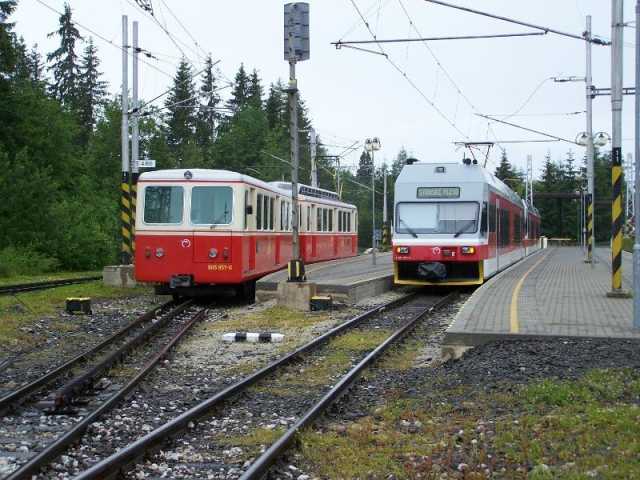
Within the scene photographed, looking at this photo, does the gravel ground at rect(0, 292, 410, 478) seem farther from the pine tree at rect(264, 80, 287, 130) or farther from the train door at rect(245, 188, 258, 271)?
the pine tree at rect(264, 80, 287, 130)

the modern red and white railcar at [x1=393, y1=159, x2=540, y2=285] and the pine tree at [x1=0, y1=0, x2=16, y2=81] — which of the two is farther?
the pine tree at [x1=0, y1=0, x2=16, y2=81]

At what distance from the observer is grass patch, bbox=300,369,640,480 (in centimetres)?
583

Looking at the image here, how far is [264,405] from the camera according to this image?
8344mm

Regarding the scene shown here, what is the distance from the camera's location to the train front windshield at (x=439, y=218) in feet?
68.8

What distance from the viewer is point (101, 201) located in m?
39.2

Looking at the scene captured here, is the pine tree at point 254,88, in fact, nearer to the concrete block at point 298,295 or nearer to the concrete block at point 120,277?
the concrete block at point 120,277

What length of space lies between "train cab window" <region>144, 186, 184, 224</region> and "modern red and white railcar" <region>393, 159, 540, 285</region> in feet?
18.5

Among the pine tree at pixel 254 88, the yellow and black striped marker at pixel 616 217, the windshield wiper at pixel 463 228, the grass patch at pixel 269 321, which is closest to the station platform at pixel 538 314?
the yellow and black striped marker at pixel 616 217

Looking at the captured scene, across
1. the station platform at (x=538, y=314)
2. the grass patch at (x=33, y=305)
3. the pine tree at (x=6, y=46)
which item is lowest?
the grass patch at (x=33, y=305)

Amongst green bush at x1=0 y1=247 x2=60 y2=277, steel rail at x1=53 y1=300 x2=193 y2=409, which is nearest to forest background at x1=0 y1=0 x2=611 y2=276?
green bush at x1=0 y1=247 x2=60 y2=277

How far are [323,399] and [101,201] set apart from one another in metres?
32.9

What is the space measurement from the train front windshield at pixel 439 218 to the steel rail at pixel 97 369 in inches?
312

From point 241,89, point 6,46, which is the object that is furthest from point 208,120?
point 6,46

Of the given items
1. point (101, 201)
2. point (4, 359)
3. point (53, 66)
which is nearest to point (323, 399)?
point (4, 359)
